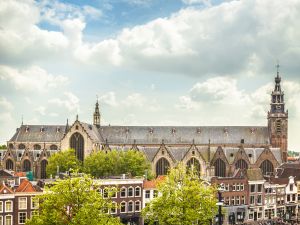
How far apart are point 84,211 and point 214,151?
87.6 metres

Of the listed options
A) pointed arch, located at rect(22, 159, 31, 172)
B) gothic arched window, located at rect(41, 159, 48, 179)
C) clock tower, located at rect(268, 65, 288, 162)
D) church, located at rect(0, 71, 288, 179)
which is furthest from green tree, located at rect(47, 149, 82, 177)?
clock tower, located at rect(268, 65, 288, 162)

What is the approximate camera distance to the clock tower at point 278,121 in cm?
14450

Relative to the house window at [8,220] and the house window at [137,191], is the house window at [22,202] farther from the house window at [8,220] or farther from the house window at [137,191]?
the house window at [137,191]

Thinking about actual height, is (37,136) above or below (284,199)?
above

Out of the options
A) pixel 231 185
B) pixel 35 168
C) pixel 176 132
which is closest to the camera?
pixel 231 185

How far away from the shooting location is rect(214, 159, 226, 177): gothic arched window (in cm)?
13525

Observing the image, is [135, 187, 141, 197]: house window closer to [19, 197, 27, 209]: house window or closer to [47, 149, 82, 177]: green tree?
[19, 197, 27, 209]: house window

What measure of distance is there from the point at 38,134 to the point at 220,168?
58916 mm

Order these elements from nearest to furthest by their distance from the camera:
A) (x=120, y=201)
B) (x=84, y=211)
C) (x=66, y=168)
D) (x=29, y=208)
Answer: (x=84, y=211)
(x=29, y=208)
(x=120, y=201)
(x=66, y=168)

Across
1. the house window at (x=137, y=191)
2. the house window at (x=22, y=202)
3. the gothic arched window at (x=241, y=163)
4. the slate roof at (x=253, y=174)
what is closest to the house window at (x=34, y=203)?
the house window at (x=22, y=202)

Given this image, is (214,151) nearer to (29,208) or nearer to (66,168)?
(66,168)

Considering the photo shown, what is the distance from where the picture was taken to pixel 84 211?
54.2m

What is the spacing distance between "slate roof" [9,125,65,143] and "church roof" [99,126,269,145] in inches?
652

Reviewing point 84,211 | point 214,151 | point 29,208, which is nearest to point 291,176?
point 214,151
